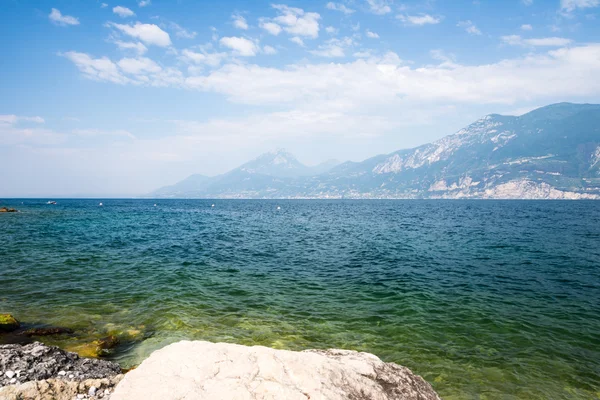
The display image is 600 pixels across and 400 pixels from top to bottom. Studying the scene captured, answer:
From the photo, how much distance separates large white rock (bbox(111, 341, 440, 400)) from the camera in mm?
5355

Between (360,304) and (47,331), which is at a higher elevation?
(47,331)

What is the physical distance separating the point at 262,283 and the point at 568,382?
18.6 meters

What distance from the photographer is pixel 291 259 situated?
3412 cm

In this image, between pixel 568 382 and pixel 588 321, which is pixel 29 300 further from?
pixel 588 321

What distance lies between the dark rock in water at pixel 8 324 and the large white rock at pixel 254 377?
13.4m

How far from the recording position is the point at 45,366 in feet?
30.3

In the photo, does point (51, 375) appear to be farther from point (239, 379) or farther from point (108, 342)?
point (239, 379)

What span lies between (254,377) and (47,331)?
570 inches

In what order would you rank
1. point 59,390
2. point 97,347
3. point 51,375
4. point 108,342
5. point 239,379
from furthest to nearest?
point 108,342, point 97,347, point 51,375, point 59,390, point 239,379

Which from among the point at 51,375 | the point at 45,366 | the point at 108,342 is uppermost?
the point at 45,366

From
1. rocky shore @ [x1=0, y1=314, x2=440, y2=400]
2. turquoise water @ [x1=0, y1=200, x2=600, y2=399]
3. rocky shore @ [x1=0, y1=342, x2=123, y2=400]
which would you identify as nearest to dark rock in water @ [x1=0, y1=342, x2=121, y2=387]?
rocky shore @ [x1=0, y1=342, x2=123, y2=400]

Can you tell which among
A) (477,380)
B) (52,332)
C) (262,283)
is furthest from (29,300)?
(477,380)

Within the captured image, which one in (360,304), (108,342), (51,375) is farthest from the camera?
(360,304)

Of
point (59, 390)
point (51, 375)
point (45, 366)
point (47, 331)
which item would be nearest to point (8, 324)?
point (47, 331)
